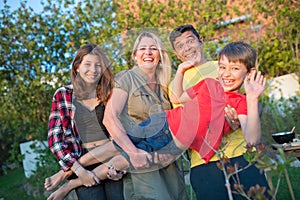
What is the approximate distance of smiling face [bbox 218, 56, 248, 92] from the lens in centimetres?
194

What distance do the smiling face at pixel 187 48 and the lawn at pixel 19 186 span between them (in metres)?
2.15

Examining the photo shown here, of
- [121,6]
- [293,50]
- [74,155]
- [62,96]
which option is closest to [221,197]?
[74,155]

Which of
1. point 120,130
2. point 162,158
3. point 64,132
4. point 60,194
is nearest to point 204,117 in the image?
point 162,158

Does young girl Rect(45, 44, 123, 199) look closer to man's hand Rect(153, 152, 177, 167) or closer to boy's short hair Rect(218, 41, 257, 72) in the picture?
man's hand Rect(153, 152, 177, 167)

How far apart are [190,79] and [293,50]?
16.2 feet

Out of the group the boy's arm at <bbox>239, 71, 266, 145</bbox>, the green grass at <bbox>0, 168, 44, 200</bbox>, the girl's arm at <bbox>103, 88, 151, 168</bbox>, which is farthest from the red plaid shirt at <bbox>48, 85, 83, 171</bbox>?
the green grass at <bbox>0, 168, 44, 200</bbox>

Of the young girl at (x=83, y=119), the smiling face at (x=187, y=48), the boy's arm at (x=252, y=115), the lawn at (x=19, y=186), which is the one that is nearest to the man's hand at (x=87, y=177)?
the young girl at (x=83, y=119)

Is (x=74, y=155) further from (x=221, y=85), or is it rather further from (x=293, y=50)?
(x=293, y=50)

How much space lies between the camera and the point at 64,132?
2375 millimetres

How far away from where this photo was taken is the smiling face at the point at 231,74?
1.94m

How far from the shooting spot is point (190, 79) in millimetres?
2055

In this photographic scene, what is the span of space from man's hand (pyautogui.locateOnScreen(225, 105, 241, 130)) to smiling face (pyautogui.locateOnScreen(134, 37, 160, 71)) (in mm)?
520

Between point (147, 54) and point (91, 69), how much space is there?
416 mm

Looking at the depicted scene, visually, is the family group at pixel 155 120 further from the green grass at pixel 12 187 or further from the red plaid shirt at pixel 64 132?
the green grass at pixel 12 187
